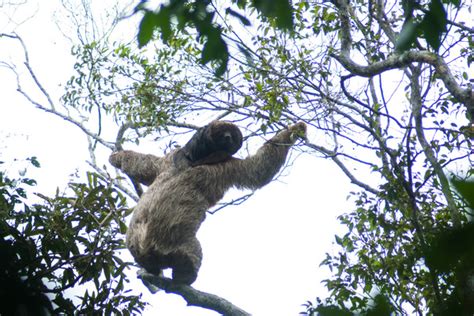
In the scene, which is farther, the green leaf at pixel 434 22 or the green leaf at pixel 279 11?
the green leaf at pixel 434 22

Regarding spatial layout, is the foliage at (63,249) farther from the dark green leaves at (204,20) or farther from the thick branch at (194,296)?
the dark green leaves at (204,20)

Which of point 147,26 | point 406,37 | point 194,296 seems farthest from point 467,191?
point 194,296

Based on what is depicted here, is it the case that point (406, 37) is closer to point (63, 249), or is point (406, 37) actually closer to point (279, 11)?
point (279, 11)

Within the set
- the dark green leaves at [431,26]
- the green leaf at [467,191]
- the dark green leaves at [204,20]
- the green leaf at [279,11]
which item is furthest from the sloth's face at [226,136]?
the green leaf at [467,191]

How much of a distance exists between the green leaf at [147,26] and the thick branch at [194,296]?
498 cm

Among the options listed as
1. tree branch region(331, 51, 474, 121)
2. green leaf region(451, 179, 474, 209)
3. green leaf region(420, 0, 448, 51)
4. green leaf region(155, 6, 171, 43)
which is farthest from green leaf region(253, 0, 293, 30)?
tree branch region(331, 51, 474, 121)

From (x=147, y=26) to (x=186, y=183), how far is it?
6.69 metres

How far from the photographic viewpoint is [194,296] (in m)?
6.73

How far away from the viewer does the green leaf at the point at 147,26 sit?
1541 mm

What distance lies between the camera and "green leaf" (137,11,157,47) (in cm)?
154

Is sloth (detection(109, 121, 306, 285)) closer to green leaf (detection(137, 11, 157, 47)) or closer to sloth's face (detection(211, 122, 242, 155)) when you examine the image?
sloth's face (detection(211, 122, 242, 155))

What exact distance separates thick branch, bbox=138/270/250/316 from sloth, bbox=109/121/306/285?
0.11m

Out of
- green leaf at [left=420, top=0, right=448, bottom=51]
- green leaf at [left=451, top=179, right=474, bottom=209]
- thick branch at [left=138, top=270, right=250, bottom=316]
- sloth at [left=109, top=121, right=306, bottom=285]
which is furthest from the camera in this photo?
sloth at [left=109, top=121, right=306, bottom=285]

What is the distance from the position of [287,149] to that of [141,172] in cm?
215
